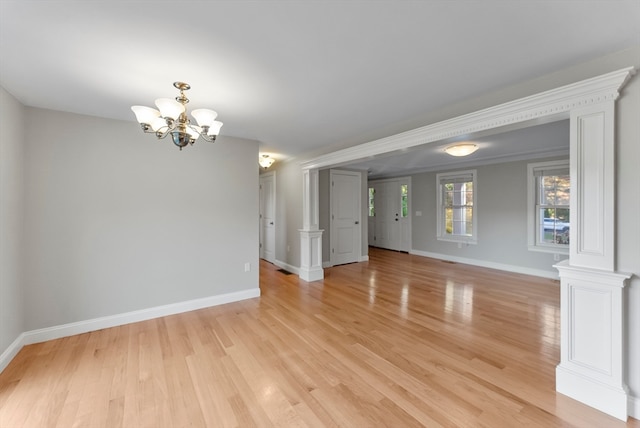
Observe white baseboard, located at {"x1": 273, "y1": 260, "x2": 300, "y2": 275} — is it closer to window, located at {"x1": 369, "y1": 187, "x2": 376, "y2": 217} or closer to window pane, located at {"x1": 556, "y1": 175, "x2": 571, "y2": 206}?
window, located at {"x1": 369, "y1": 187, "x2": 376, "y2": 217}

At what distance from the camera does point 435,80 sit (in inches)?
82.5

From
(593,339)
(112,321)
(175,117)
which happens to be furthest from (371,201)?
(175,117)

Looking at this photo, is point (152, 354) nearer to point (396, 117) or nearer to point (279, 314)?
point (279, 314)

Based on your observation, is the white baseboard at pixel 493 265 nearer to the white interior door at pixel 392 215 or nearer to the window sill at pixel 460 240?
the window sill at pixel 460 240

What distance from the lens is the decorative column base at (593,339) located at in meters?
1.67

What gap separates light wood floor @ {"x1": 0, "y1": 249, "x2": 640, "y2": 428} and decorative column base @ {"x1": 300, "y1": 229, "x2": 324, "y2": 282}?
1.17m

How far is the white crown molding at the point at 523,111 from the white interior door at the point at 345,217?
2731 mm

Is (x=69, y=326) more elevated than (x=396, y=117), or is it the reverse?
(x=396, y=117)

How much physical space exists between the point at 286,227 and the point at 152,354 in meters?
3.49

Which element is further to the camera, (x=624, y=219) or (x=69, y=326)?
(x=69, y=326)

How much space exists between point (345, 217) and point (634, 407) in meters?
4.84

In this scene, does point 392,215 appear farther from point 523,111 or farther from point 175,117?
point 175,117

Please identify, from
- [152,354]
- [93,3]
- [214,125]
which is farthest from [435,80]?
[152,354]

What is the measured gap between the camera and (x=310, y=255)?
189 inches
